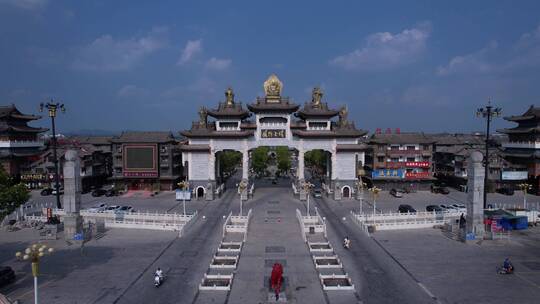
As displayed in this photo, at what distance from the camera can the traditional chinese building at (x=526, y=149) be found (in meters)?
66.1

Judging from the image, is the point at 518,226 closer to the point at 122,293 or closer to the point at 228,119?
the point at 122,293

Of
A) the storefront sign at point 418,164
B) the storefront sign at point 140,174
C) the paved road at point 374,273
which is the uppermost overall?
the storefront sign at point 418,164

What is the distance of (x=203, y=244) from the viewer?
118ft

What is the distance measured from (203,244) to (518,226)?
29862 millimetres

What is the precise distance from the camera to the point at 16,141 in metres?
72.4

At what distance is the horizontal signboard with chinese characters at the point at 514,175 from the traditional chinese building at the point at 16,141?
7564cm

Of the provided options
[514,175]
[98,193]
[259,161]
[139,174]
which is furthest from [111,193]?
[514,175]

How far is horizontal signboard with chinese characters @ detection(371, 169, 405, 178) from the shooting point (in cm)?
6988

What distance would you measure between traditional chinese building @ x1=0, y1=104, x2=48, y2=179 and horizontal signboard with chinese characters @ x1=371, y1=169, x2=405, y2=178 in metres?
56.9

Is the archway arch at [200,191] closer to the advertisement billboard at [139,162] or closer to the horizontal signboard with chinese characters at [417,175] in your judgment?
the advertisement billboard at [139,162]

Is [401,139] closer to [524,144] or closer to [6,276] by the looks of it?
[524,144]

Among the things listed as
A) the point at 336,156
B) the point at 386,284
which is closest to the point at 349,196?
the point at 336,156

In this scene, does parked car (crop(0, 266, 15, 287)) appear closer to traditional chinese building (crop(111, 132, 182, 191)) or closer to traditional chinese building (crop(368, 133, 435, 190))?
traditional chinese building (crop(111, 132, 182, 191))

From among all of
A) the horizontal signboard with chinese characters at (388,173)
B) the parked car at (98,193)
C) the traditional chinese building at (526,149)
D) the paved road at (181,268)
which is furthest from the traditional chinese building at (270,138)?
the traditional chinese building at (526,149)
